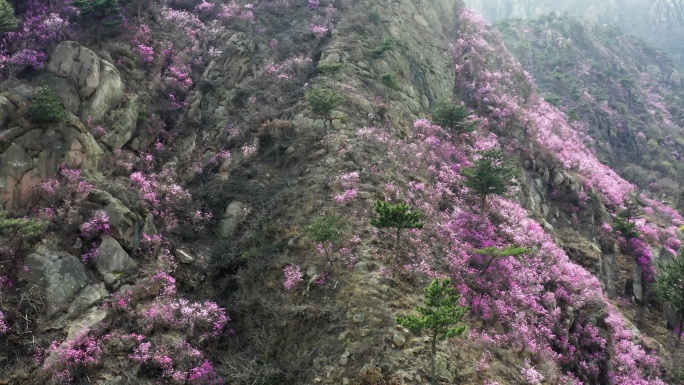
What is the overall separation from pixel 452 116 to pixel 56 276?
1979 cm

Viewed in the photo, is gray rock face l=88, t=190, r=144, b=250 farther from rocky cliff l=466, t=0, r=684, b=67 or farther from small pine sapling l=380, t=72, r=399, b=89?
rocky cliff l=466, t=0, r=684, b=67

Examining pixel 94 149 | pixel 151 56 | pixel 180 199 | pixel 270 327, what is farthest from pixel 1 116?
pixel 270 327

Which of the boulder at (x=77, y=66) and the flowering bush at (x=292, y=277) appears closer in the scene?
the flowering bush at (x=292, y=277)

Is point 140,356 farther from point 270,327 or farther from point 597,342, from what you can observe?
point 597,342

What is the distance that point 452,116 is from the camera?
22.9 m

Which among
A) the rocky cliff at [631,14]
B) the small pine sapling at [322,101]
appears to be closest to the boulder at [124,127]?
the small pine sapling at [322,101]

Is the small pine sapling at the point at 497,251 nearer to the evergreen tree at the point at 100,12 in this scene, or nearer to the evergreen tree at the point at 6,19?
the evergreen tree at the point at 100,12

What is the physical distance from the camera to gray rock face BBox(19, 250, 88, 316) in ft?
39.7

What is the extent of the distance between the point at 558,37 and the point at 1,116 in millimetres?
74656

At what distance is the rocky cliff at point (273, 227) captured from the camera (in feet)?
39.4

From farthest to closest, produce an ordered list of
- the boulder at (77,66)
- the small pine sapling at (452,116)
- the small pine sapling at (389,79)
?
the small pine sapling at (389,79)
the small pine sapling at (452,116)
the boulder at (77,66)

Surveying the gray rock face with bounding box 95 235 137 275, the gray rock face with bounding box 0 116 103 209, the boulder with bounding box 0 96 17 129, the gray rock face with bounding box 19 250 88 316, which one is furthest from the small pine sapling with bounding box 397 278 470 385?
the boulder with bounding box 0 96 17 129

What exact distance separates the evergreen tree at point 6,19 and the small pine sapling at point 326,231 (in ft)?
52.0

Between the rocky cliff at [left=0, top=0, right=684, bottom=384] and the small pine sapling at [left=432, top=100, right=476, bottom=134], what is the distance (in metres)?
0.87
